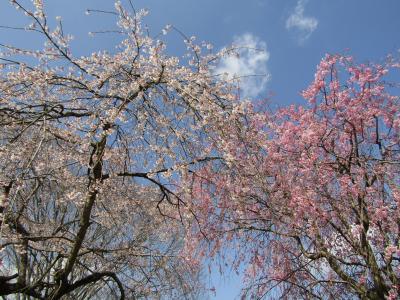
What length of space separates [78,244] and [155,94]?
1.94m

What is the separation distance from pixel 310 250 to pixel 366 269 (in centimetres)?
99

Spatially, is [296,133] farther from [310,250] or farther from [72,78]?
[72,78]

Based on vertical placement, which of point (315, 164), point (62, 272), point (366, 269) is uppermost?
point (315, 164)

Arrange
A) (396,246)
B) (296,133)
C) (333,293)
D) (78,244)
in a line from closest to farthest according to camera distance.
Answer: (78,244)
(396,246)
(333,293)
(296,133)

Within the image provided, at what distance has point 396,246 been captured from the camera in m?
5.07

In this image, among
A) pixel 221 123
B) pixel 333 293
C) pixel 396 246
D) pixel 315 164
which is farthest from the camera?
pixel 315 164

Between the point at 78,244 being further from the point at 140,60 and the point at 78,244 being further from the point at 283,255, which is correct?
the point at 283,255

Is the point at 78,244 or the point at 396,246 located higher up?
the point at 396,246

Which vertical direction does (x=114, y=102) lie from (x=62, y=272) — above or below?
above

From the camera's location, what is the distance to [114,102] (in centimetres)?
390

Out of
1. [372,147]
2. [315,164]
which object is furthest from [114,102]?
[372,147]

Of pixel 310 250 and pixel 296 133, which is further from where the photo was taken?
pixel 296 133

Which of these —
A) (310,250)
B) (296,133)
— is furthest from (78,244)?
(296,133)

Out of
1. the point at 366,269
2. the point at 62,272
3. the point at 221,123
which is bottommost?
the point at 62,272
